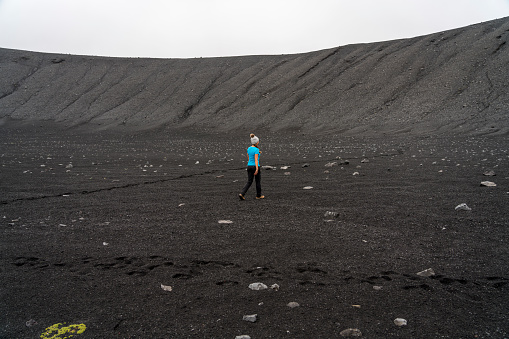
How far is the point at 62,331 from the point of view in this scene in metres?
3.77

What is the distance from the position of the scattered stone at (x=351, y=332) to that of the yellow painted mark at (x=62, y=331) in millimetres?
2550

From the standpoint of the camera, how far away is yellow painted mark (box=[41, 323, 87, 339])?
369cm

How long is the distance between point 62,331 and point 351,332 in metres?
2.82

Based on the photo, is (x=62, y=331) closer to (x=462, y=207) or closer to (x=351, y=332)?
(x=351, y=332)

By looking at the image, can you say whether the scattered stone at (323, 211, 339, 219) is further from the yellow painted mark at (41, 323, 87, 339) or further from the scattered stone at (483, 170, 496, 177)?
the scattered stone at (483, 170, 496, 177)

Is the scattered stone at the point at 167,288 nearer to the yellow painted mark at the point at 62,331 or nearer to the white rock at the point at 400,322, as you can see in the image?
the yellow painted mark at the point at 62,331

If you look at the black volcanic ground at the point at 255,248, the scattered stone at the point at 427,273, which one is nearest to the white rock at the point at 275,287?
the black volcanic ground at the point at 255,248

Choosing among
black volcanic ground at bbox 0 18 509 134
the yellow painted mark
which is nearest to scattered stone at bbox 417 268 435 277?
the yellow painted mark

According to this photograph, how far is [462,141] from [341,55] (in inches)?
1501

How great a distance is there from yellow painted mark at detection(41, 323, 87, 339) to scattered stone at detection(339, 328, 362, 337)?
8.37 feet

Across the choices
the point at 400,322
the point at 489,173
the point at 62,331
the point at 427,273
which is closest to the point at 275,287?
the point at 400,322

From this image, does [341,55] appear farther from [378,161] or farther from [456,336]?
[456,336]

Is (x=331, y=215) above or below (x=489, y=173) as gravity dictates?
below

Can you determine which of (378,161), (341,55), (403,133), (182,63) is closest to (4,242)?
(378,161)
